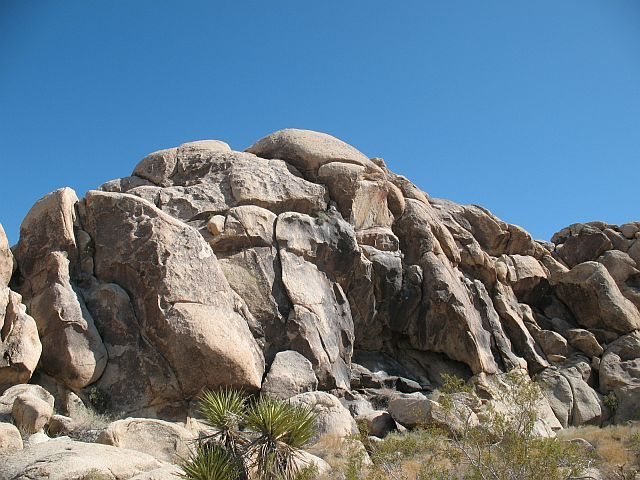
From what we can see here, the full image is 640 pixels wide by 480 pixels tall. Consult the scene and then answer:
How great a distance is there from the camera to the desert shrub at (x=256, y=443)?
12405 mm

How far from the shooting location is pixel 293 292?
21.1 metres

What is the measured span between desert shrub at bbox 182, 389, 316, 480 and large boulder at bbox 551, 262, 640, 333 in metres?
20.7

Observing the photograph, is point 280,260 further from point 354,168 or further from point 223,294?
point 354,168

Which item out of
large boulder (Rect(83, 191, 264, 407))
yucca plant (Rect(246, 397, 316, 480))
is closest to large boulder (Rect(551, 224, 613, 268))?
large boulder (Rect(83, 191, 264, 407))

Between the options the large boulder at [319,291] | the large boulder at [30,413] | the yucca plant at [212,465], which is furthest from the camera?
the large boulder at [319,291]

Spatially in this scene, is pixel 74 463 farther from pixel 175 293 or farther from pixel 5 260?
pixel 5 260

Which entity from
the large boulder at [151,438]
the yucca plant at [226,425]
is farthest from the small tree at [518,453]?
the large boulder at [151,438]

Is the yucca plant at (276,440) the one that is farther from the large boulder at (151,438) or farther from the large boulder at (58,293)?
the large boulder at (58,293)

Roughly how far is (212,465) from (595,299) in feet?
77.3

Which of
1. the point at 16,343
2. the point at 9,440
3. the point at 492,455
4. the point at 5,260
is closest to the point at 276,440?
the point at 492,455

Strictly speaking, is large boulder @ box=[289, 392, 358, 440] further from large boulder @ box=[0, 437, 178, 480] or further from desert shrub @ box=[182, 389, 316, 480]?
large boulder @ box=[0, 437, 178, 480]

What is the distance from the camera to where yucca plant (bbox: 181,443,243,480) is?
1151cm

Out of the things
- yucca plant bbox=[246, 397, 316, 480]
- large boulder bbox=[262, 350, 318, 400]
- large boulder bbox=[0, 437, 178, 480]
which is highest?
large boulder bbox=[262, 350, 318, 400]

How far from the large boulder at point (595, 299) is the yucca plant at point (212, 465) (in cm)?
2241
